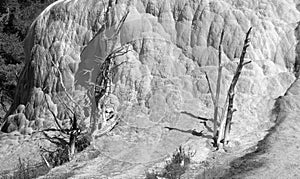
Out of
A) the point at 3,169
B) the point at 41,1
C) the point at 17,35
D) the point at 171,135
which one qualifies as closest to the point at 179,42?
the point at 171,135

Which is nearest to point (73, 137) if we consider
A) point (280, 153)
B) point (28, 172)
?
point (28, 172)

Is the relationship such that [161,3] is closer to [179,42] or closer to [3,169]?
[179,42]

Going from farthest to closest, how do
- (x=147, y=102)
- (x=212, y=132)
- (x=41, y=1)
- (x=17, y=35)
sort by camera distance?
(x=41, y=1)
(x=17, y=35)
(x=147, y=102)
(x=212, y=132)

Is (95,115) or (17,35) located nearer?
(95,115)

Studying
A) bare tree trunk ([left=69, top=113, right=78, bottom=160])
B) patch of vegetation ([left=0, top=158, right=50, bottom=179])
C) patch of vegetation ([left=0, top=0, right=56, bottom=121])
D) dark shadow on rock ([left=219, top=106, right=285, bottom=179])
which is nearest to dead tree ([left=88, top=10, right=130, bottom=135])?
bare tree trunk ([left=69, top=113, right=78, bottom=160])

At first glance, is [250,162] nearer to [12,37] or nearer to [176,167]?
[176,167]

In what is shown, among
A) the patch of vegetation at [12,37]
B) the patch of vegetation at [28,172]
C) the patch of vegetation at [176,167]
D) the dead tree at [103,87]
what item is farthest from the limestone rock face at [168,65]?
the patch of vegetation at [12,37]
